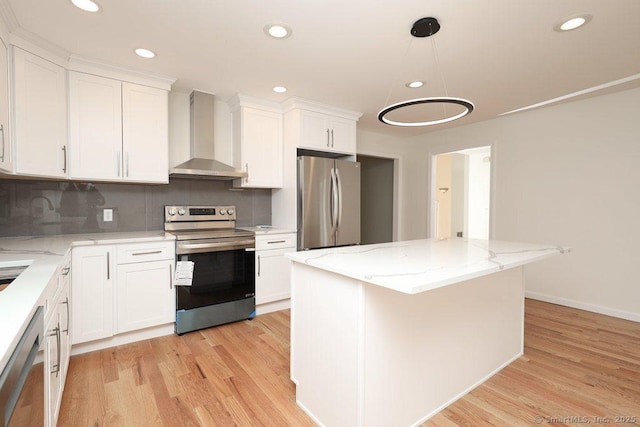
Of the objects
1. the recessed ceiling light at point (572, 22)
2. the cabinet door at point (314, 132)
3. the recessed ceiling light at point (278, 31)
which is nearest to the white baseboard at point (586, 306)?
the recessed ceiling light at point (572, 22)

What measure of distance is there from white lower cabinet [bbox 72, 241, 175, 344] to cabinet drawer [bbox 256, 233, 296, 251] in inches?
33.0

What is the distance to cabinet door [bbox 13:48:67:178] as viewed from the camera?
2096 millimetres

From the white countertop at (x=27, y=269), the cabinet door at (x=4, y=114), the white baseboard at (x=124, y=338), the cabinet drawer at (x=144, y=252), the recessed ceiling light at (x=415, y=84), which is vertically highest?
the recessed ceiling light at (x=415, y=84)

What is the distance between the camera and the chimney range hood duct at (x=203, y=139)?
10.2 ft

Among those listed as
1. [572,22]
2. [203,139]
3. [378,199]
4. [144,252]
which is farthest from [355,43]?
[378,199]

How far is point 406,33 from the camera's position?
2088mm

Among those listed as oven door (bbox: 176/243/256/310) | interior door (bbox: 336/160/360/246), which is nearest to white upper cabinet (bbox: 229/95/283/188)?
interior door (bbox: 336/160/360/246)

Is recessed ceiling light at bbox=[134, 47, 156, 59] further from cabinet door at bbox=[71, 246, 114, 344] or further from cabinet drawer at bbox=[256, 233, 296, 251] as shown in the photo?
cabinet drawer at bbox=[256, 233, 296, 251]

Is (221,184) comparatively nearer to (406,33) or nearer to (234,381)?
(234,381)

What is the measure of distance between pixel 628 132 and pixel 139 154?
188 inches

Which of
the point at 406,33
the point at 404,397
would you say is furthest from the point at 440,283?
the point at 406,33

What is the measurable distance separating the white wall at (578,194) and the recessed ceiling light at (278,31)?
3.25 meters

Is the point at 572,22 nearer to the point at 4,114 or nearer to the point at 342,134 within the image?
the point at 342,134

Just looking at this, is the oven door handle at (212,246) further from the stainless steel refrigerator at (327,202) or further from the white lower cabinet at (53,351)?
the white lower cabinet at (53,351)
